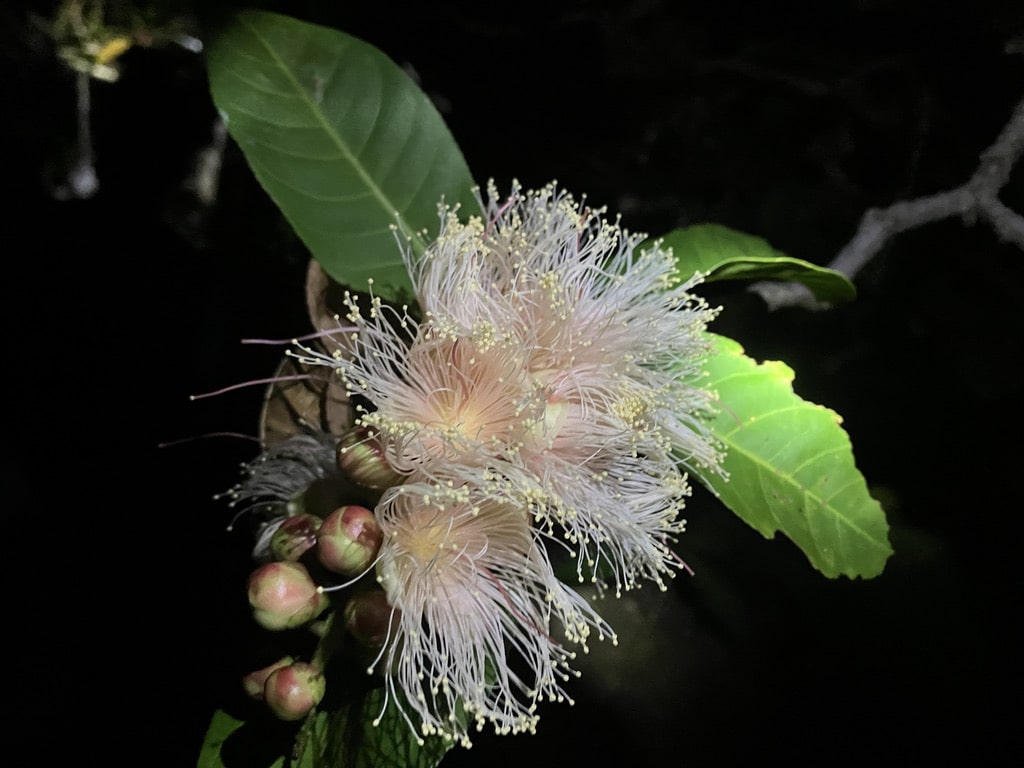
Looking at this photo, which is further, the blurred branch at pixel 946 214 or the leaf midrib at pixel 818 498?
the blurred branch at pixel 946 214

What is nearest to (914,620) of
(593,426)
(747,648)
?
(747,648)

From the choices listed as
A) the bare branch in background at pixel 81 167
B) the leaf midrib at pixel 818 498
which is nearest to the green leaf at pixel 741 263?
the leaf midrib at pixel 818 498

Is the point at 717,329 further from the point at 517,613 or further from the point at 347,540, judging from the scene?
the point at 347,540

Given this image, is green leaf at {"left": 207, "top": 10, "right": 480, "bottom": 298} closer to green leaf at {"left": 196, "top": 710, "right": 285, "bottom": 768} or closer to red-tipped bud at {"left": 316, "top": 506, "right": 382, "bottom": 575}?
red-tipped bud at {"left": 316, "top": 506, "right": 382, "bottom": 575}

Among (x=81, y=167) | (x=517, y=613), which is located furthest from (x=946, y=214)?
(x=81, y=167)

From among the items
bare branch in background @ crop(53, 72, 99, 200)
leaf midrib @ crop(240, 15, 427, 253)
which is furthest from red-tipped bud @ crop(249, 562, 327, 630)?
bare branch in background @ crop(53, 72, 99, 200)

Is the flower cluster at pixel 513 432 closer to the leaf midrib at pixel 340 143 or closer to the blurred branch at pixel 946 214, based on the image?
Answer: the leaf midrib at pixel 340 143

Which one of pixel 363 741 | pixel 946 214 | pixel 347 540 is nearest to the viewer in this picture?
pixel 347 540
